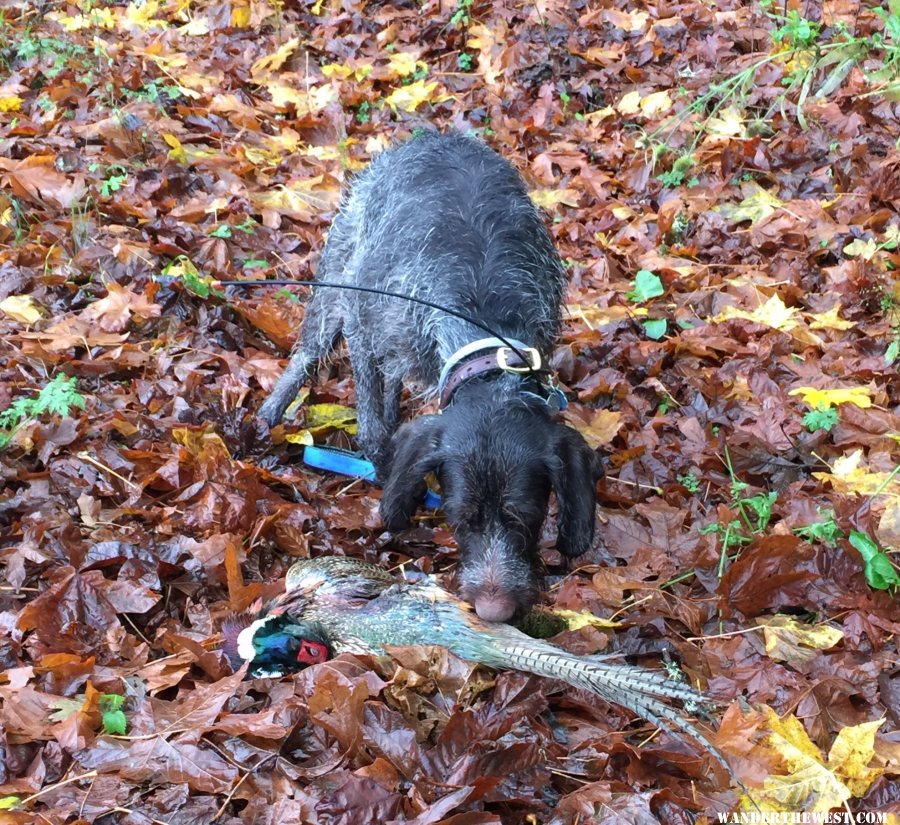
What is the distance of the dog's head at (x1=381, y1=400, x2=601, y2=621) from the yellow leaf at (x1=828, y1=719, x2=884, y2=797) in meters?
1.16

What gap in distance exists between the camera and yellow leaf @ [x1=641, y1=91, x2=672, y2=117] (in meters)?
8.03

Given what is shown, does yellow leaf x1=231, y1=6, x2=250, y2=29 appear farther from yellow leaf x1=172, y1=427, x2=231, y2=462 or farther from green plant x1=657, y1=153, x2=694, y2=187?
yellow leaf x1=172, y1=427, x2=231, y2=462

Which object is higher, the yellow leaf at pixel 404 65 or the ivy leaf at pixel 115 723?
the yellow leaf at pixel 404 65

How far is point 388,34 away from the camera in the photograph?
30.8 feet

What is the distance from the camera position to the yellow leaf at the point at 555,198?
726cm

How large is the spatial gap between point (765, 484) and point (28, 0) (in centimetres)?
866

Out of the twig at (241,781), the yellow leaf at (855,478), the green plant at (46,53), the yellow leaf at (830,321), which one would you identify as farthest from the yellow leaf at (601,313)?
the green plant at (46,53)

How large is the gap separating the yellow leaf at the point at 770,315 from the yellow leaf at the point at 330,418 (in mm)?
2315

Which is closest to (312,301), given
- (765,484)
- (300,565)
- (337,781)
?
(300,565)

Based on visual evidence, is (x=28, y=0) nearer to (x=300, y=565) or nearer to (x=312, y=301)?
(x=312, y=301)

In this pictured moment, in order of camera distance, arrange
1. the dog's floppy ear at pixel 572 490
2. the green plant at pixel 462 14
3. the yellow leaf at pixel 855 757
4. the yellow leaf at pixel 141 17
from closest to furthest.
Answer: the yellow leaf at pixel 855 757 → the dog's floppy ear at pixel 572 490 → the green plant at pixel 462 14 → the yellow leaf at pixel 141 17

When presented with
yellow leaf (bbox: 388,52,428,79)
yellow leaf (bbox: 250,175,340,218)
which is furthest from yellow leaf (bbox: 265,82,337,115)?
yellow leaf (bbox: 250,175,340,218)

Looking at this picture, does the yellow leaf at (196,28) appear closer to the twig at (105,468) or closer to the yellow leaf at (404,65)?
the yellow leaf at (404,65)

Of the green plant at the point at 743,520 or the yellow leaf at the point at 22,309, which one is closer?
the green plant at the point at 743,520
